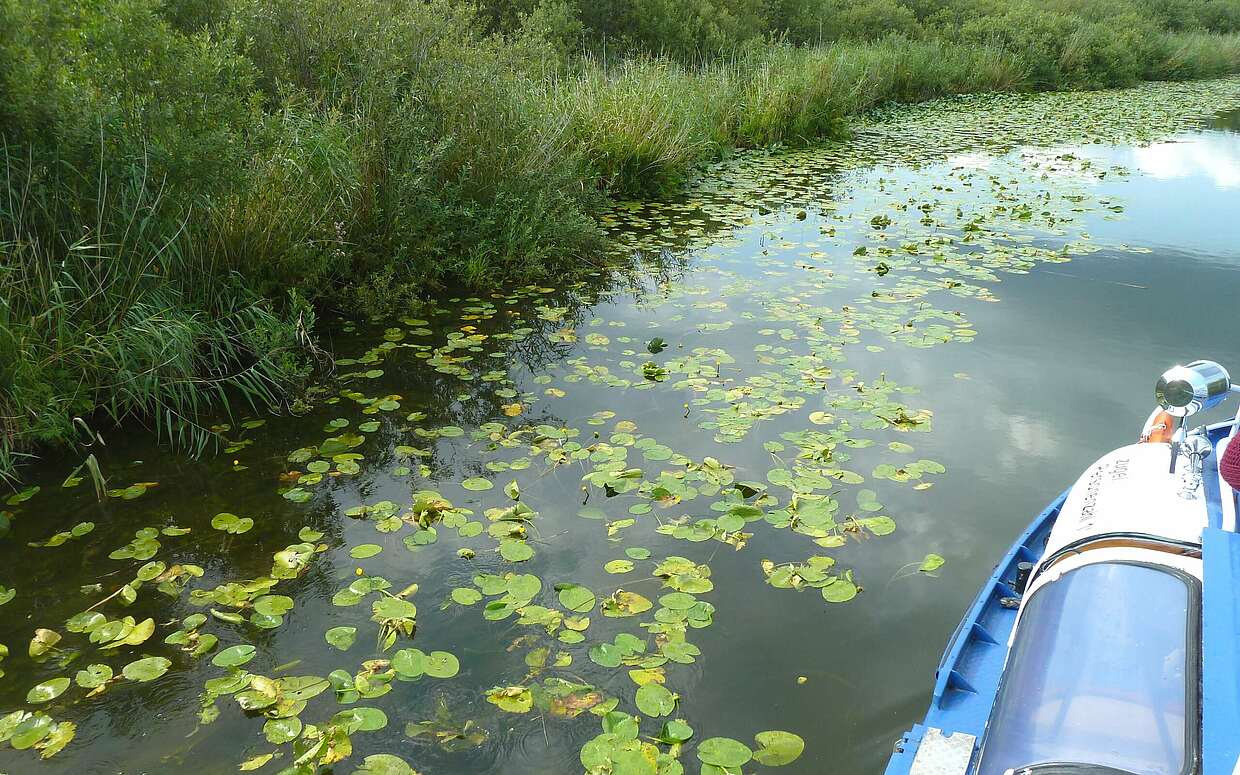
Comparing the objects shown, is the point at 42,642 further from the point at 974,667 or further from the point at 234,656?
the point at 974,667

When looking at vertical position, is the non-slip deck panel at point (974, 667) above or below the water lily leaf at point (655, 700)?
above

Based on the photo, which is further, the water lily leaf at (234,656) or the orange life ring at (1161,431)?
the orange life ring at (1161,431)

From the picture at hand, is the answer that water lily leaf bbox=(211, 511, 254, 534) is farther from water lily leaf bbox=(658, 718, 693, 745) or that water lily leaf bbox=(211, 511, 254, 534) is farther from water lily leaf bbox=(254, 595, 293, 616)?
water lily leaf bbox=(658, 718, 693, 745)

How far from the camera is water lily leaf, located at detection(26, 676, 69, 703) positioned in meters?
2.58

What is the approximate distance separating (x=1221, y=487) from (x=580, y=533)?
2.16 metres

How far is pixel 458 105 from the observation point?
249 inches

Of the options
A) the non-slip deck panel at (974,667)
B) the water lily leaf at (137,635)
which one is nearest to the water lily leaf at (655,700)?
the non-slip deck panel at (974,667)

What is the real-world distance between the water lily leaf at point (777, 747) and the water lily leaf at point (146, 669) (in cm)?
184

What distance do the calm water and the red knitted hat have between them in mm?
1165

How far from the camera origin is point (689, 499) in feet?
12.0

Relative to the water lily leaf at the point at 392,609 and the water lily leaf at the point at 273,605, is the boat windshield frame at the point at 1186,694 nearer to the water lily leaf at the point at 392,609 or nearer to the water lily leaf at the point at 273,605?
the water lily leaf at the point at 392,609

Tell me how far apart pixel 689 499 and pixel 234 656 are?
181 centimetres

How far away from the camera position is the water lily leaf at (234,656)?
273cm

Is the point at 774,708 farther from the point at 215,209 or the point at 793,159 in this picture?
the point at 793,159
